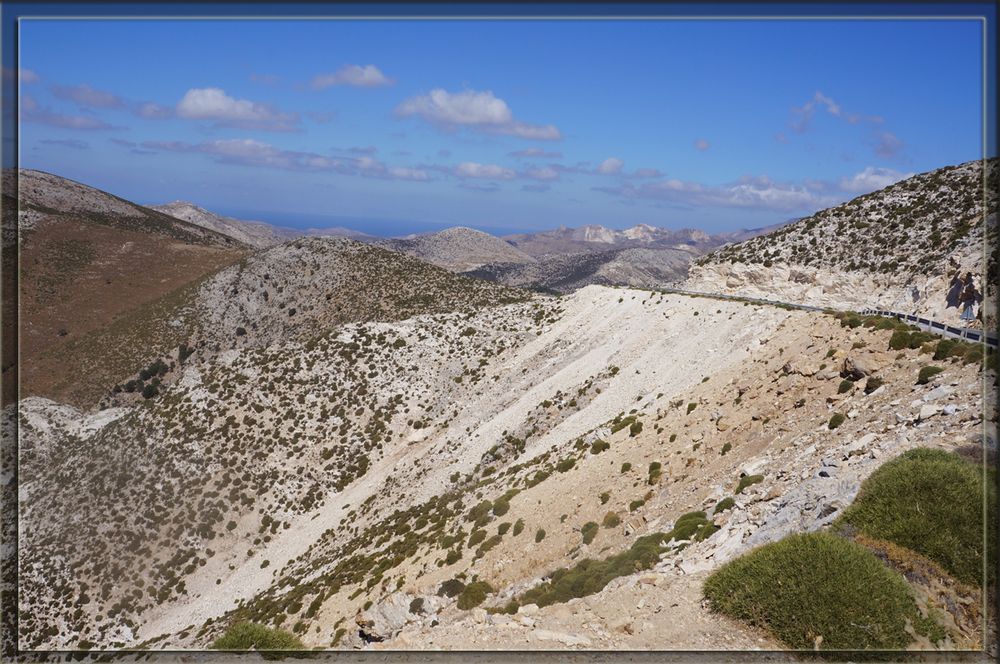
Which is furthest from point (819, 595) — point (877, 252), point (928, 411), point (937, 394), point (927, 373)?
point (877, 252)

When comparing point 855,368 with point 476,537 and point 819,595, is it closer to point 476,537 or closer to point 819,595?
point 819,595

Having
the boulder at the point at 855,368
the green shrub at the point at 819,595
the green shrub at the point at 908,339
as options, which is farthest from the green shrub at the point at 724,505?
the green shrub at the point at 908,339

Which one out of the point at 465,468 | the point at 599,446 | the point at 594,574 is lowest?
the point at 465,468

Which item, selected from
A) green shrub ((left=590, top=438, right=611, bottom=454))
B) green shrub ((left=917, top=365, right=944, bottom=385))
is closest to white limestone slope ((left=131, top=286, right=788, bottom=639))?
green shrub ((left=590, top=438, right=611, bottom=454))

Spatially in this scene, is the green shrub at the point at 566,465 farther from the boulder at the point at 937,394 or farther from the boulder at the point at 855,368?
the boulder at the point at 937,394

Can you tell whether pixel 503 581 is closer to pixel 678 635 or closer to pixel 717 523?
pixel 717 523
